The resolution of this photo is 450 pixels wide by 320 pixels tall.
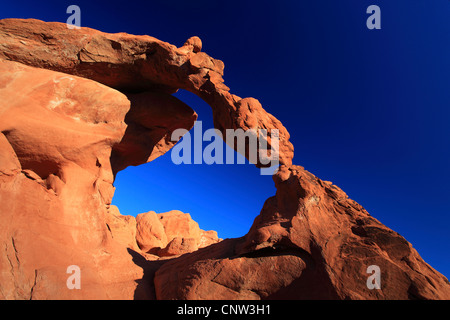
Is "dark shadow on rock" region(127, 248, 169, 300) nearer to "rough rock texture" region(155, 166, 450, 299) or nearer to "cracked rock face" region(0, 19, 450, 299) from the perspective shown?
"cracked rock face" region(0, 19, 450, 299)

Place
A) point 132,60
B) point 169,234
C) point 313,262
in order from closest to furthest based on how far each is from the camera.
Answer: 1. point 313,262
2. point 132,60
3. point 169,234

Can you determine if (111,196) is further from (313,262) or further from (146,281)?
(313,262)

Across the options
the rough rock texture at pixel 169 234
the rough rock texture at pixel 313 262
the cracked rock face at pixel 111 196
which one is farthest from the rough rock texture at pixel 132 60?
the rough rock texture at pixel 169 234

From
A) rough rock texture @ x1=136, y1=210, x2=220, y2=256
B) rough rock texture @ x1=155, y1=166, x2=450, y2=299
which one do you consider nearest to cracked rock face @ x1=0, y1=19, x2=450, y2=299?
rough rock texture @ x1=155, y1=166, x2=450, y2=299

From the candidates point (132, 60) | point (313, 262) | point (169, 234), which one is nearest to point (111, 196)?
point (132, 60)

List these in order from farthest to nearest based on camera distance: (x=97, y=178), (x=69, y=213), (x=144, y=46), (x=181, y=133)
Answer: (x=181, y=133)
(x=144, y=46)
(x=97, y=178)
(x=69, y=213)

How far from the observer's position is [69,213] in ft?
22.7

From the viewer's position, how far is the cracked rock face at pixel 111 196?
526cm

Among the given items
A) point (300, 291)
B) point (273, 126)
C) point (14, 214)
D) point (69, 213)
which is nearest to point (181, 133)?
point (273, 126)

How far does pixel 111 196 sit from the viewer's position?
898 centimetres

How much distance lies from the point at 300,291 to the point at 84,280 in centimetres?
556

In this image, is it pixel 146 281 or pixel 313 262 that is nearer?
pixel 313 262

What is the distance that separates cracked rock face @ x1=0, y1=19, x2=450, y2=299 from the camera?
5.26 m
